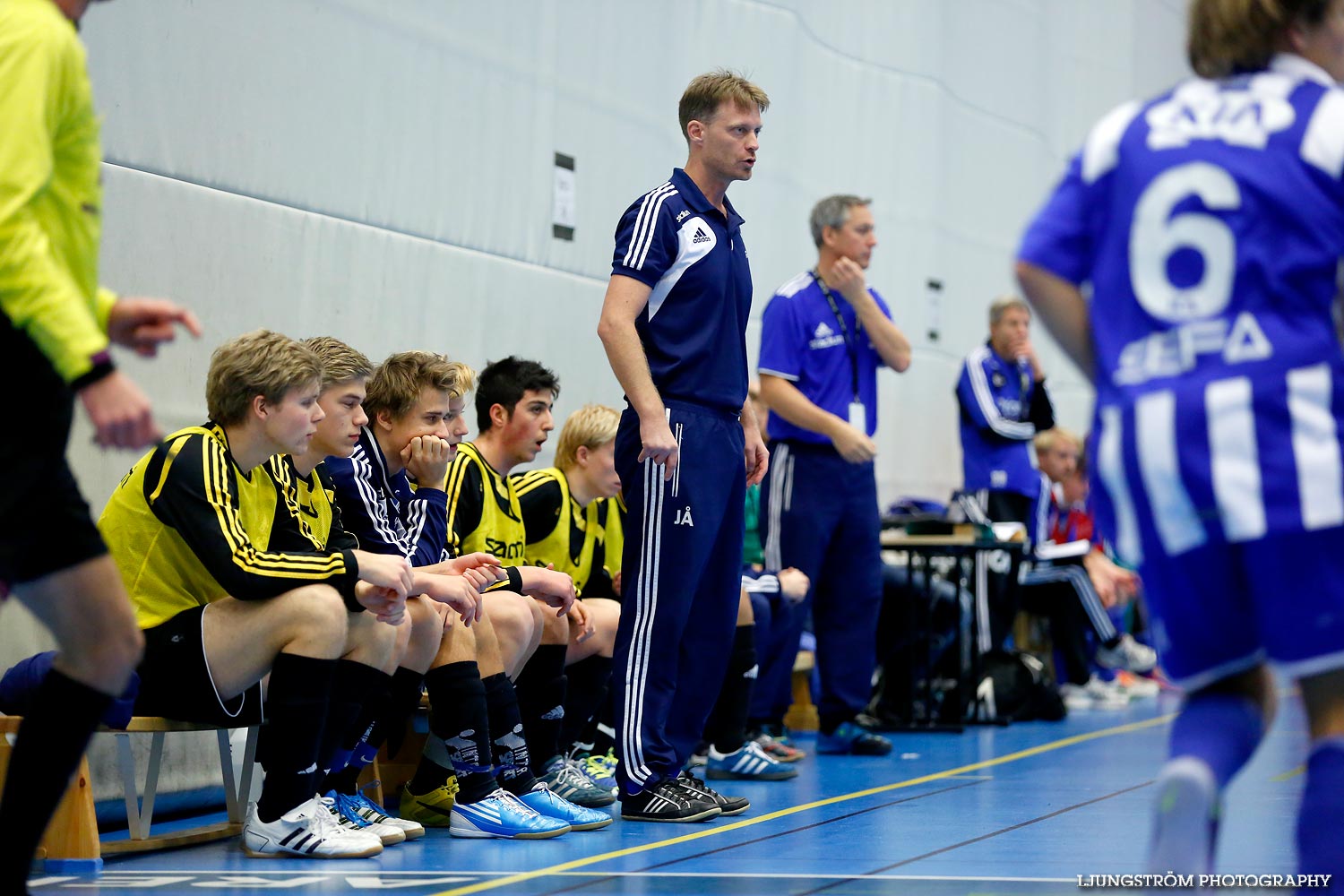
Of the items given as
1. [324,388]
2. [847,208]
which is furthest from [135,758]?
[847,208]

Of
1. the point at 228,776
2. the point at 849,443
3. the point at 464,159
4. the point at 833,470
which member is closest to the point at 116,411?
the point at 228,776

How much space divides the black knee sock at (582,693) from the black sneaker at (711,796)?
0.56 metres

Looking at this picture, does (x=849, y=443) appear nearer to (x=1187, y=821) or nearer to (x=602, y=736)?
(x=602, y=736)

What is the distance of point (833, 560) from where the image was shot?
638cm

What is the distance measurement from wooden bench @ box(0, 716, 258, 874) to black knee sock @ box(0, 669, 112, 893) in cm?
85

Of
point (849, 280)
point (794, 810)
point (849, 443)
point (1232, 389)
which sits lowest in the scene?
point (794, 810)

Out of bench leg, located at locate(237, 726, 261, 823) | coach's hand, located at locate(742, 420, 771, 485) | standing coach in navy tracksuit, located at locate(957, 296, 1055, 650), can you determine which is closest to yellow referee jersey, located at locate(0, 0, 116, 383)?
bench leg, located at locate(237, 726, 261, 823)

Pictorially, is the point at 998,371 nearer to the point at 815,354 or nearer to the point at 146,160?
the point at 815,354

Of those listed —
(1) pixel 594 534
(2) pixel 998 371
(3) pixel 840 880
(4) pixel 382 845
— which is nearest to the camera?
(3) pixel 840 880

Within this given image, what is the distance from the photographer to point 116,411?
2318 mm

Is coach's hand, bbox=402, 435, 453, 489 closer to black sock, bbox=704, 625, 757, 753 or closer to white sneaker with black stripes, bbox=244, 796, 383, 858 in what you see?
white sneaker with black stripes, bbox=244, 796, 383, 858

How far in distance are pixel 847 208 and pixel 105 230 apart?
3046mm

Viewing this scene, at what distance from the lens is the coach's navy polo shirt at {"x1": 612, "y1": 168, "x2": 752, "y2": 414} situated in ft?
14.5

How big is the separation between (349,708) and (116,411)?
1.75 m
